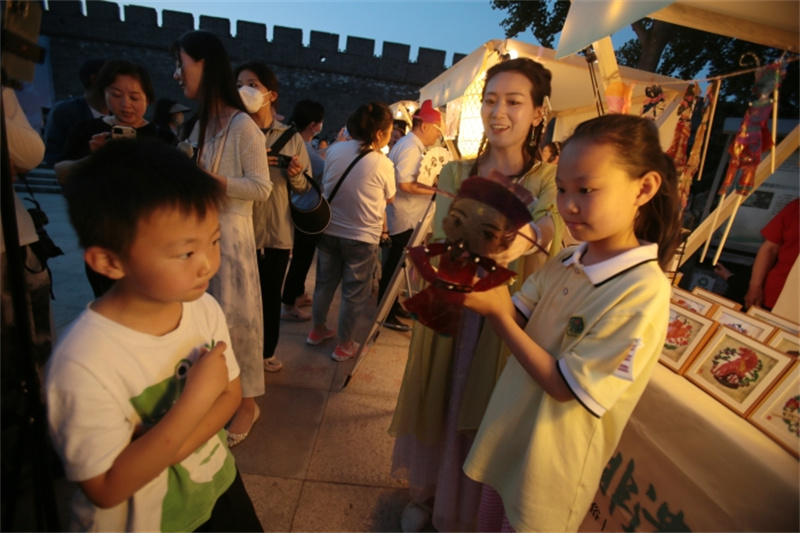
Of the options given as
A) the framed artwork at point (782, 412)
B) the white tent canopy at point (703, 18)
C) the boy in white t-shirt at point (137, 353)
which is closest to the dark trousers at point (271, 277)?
the boy in white t-shirt at point (137, 353)

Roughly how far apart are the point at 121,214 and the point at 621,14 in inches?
78.7

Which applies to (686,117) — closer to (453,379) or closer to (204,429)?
(453,379)

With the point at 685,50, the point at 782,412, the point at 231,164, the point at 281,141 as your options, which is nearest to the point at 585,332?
the point at 782,412

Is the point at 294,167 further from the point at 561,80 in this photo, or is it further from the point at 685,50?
the point at 685,50

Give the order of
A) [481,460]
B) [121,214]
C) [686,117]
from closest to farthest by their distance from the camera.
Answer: [121,214], [481,460], [686,117]

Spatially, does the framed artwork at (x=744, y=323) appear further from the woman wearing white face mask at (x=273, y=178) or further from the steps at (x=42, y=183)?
the steps at (x=42, y=183)

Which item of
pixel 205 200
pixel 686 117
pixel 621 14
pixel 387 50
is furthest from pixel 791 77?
pixel 387 50

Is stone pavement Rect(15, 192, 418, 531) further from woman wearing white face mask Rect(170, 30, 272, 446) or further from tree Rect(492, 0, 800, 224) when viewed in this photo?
tree Rect(492, 0, 800, 224)

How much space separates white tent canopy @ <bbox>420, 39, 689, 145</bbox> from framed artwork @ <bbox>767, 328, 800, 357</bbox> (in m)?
1.64

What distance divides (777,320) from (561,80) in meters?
3.58

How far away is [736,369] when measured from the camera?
1.32 m

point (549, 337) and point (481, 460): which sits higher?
point (549, 337)

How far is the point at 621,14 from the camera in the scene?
5.53 ft

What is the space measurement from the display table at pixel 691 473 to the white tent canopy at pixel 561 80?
1959mm
